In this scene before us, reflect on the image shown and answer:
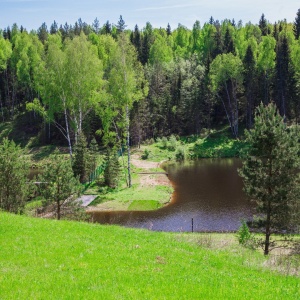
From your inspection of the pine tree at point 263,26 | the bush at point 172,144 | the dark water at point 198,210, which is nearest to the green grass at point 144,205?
the dark water at point 198,210

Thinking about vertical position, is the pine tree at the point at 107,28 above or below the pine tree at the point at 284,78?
above

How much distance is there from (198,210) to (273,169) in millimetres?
16805

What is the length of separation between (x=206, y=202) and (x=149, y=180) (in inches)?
478

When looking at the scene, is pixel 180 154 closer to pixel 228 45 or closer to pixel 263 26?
pixel 228 45

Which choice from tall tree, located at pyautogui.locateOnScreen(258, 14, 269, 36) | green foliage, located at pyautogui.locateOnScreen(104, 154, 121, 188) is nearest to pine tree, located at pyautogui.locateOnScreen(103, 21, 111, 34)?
tall tree, located at pyautogui.locateOnScreen(258, 14, 269, 36)

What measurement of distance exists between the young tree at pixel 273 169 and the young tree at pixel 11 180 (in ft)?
59.8

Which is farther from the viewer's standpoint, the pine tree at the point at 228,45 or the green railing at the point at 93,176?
the pine tree at the point at 228,45

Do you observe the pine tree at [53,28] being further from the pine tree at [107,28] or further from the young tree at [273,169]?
the young tree at [273,169]

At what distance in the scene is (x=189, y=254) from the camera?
16547 mm

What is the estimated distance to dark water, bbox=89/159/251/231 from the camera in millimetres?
34062

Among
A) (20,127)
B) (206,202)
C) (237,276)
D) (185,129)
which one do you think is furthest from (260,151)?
(20,127)

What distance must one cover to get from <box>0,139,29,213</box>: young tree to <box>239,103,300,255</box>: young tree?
18.2 m

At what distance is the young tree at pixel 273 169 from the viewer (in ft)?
70.2

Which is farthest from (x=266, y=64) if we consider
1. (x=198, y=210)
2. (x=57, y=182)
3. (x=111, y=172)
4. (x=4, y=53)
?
(x=57, y=182)
